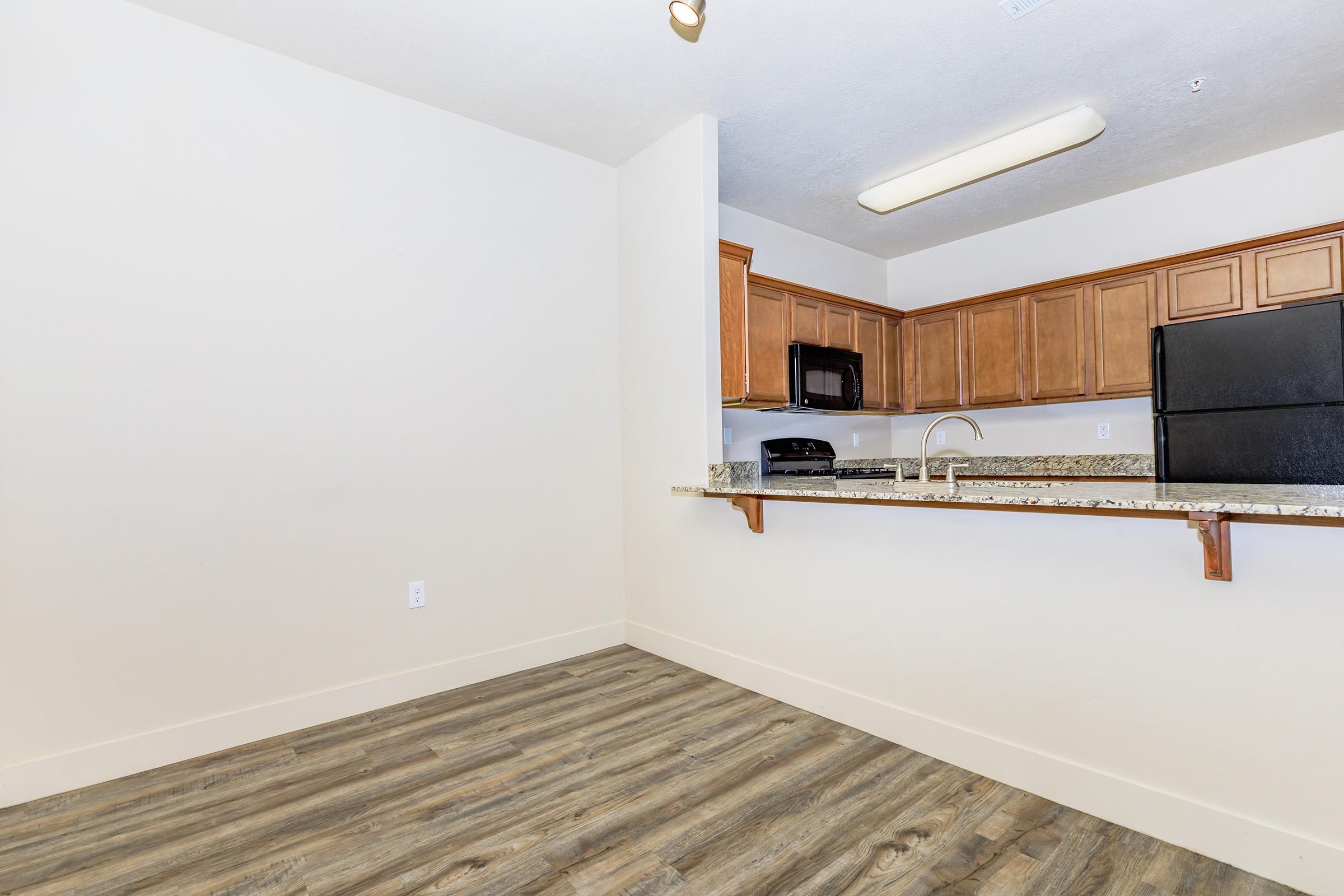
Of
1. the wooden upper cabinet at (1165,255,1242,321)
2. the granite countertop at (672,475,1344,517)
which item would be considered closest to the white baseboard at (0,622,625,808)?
the granite countertop at (672,475,1344,517)

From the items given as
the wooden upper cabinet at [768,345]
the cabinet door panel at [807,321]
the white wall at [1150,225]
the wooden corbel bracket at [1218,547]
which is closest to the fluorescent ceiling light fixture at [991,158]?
the cabinet door panel at [807,321]

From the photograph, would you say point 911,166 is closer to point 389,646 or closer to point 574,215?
point 574,215

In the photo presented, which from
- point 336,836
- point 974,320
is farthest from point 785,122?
point 336,836

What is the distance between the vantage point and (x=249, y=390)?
96.7 inches

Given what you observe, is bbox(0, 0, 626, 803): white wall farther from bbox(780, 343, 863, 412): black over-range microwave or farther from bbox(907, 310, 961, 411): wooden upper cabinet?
bbox(907, 310, 961, 411): wooden upper cabinet

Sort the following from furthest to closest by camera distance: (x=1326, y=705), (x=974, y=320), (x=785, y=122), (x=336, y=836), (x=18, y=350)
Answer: (x=974, y=320)
(x=785, y=122)
(x=18, y=350)
(x=336, y=836)
(x=1326, y=705)

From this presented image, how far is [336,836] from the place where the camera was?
179cm

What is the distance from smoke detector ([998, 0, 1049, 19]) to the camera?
2.25 metres

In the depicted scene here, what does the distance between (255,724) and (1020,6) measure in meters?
3.92

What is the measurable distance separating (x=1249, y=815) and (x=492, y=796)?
6.80 ft

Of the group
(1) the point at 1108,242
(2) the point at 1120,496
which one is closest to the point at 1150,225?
(1) the point at 1108,242

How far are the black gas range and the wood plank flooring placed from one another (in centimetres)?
204

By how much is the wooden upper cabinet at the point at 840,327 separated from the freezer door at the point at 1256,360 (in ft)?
6.10

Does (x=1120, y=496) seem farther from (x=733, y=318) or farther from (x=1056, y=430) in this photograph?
(x=1056, y=430)
